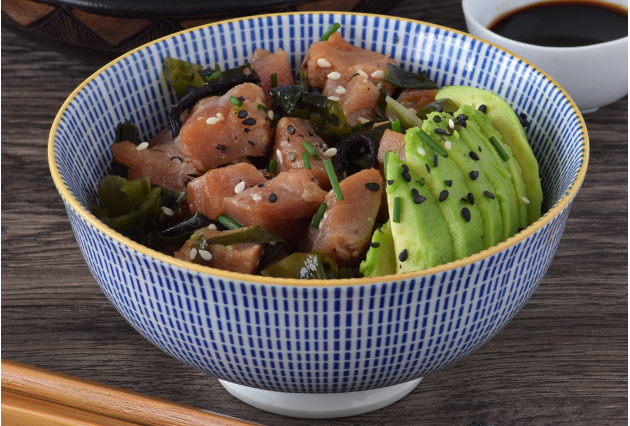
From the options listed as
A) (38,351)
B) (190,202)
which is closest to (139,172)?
(190,202)

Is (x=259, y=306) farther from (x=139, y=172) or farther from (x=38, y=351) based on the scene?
(x=38, y=351)

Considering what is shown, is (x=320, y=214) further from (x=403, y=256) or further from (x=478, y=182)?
(x=478, y=182)

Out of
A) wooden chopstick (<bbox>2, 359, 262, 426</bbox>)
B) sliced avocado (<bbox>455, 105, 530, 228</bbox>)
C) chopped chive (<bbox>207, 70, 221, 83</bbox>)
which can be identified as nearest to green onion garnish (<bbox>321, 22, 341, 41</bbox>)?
chopped chive (<bbox>207, 70, 221, 83</bbox>)

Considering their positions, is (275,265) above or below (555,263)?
above

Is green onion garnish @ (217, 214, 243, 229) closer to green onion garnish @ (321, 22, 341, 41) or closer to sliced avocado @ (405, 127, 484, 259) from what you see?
sliced avocado @ (405, 127, 484, 259)

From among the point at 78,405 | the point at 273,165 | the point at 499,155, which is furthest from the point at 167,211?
the point at 499,155

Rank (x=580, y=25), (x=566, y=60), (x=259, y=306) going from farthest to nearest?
(x=580, y=25) → (x=566, y=60) → (x=259, y=306)
